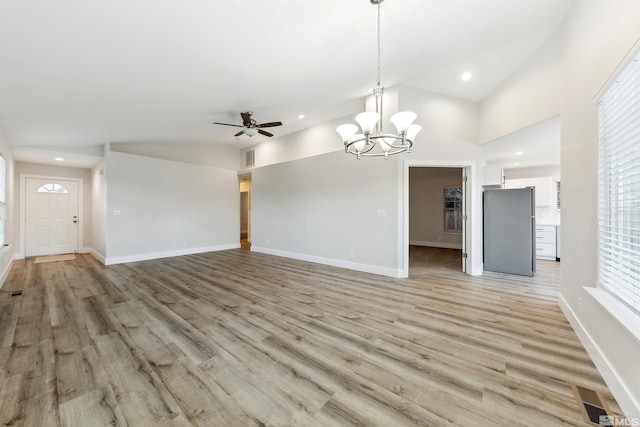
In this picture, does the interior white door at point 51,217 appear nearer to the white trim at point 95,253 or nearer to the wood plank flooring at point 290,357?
the white trim at point 95,253

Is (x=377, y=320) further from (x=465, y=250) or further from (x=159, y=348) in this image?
(x=465, y=250)

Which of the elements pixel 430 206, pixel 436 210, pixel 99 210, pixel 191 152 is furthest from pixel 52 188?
pixel 436 210

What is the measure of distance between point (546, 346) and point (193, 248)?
288 inches

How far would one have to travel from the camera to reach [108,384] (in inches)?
69.4

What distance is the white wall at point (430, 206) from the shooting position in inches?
326

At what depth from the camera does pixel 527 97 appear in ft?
11.6

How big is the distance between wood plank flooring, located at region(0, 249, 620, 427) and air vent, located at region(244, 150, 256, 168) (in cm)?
458

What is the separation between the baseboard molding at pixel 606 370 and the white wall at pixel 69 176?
10080 millimetres

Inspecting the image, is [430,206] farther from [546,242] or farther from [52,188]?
[52,188]

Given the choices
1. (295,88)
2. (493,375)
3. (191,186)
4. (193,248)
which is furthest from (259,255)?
(493,375)

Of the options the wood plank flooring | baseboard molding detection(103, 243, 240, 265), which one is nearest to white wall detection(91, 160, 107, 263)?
baseboard molding detection(103, 243, 240, 265)

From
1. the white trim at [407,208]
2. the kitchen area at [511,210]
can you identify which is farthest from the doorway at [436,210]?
the white trim at [407,208]

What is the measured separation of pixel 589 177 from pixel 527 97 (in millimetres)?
1890

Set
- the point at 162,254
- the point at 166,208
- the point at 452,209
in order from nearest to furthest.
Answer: the point at 162,254
the point at 166,208
the point at 452,209
